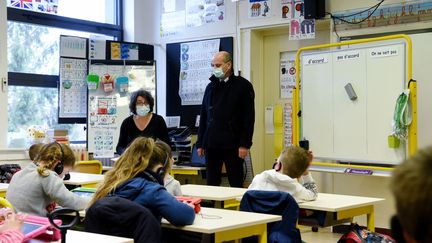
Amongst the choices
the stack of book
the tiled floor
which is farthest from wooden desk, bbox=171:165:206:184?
the tiled floor

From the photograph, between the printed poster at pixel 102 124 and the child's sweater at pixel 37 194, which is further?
the printed poster at pixel 102 124

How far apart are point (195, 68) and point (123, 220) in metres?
4.77

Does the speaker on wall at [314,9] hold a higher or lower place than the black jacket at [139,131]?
higher

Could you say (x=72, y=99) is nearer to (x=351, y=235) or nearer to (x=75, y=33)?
(x=75, y=33)

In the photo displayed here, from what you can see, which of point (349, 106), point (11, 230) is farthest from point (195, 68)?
point (11, 230)

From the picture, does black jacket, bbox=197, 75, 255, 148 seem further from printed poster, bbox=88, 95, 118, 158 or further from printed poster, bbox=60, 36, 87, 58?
printed poster, bbox=60, 36, 87, 58

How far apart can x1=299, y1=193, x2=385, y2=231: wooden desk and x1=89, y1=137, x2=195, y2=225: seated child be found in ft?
3.26

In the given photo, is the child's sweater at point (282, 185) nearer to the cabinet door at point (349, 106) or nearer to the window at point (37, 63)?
the cabinet door at point (349, 106)

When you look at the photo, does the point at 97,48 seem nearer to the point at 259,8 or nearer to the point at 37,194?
the point at 259,8

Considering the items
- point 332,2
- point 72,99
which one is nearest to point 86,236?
point 332,2

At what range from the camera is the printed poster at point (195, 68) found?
701 centimetres

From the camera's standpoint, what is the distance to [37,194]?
329cm

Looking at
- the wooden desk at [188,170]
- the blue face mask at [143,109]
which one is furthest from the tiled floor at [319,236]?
the blue face mask at [143,109]

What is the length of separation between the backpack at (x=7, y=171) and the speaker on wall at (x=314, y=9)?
3353 mm
